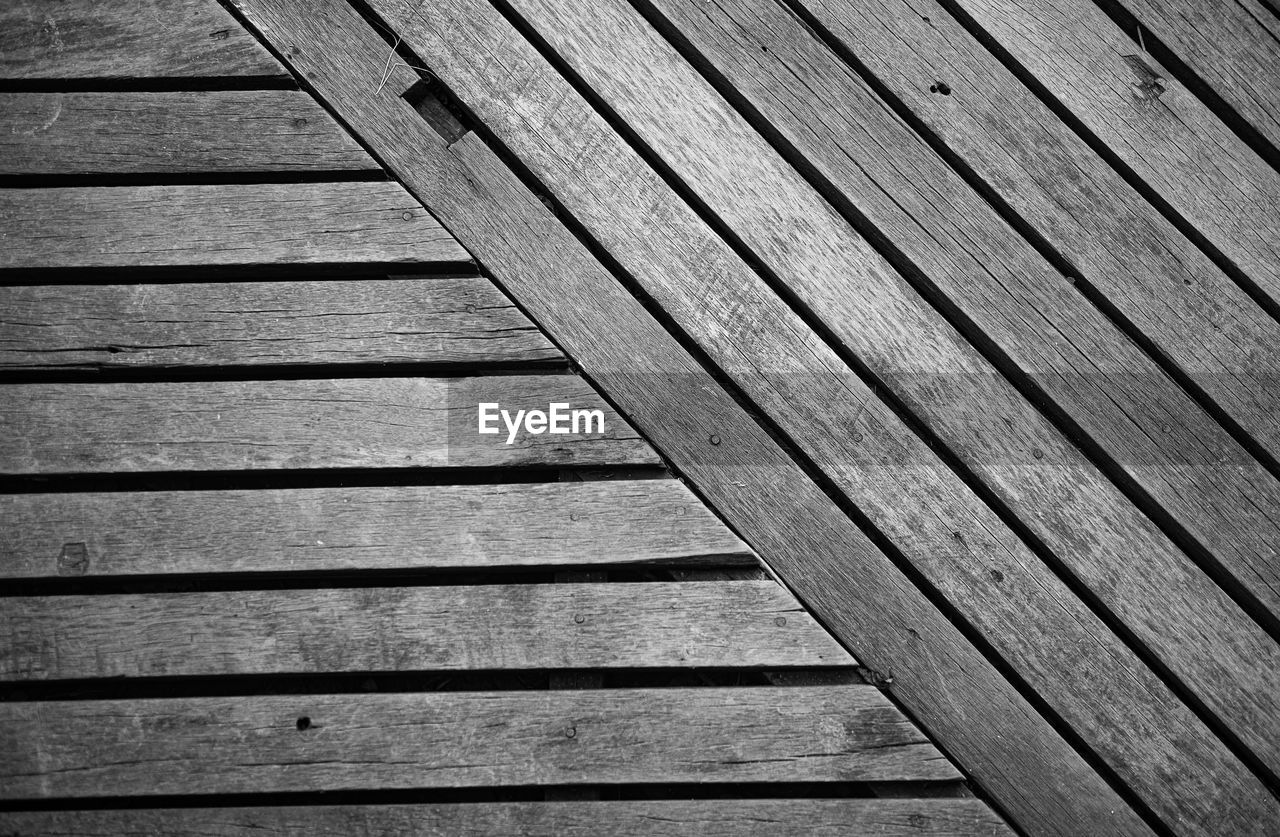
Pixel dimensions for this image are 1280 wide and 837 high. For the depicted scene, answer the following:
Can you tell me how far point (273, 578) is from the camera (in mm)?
1925

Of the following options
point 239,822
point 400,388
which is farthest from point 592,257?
point 239,822

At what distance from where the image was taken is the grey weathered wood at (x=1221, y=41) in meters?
2.09

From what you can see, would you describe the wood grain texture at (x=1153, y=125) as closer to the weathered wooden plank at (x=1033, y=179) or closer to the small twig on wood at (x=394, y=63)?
the weathered wooden plank at (x=1033, y=179)

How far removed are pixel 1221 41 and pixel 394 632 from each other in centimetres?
255

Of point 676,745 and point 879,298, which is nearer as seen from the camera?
point 676,745

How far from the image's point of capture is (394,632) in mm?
1894

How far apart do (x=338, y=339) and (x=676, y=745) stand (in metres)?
1.25

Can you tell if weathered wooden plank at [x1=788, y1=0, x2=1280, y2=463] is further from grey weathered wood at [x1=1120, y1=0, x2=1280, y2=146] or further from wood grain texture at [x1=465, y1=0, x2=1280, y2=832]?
grey weathered wood at [x1=1120, y1=0, x2=1280, y2=146]

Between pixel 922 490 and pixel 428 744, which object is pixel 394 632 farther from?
pixel 922 490

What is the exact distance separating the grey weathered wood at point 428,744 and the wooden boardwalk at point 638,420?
0.03ft

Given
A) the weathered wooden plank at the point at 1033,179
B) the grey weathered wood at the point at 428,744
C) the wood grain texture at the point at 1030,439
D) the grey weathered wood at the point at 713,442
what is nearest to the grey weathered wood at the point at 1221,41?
the weathered wooden plank at the point at 1033,179

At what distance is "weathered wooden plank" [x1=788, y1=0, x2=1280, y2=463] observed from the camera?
79.7 inches

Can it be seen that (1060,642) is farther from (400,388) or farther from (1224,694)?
(400,388)

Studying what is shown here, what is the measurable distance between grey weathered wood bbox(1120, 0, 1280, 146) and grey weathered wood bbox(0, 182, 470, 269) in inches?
74.5
